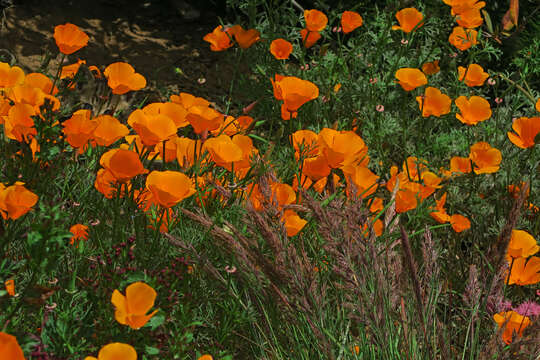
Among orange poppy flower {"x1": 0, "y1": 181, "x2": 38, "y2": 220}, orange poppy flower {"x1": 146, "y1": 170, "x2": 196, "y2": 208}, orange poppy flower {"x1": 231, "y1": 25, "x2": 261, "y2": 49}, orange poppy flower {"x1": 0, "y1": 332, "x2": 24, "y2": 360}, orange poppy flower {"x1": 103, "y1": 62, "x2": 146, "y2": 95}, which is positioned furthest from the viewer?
orange poppy flower {"x1": 231, "y1": 25, "x2": 261, "y2": 49}

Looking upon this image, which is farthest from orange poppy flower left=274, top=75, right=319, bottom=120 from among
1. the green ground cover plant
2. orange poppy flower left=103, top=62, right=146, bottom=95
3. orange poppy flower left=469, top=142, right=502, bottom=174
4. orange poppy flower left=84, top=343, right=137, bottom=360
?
orange poppy flower left=84, top=343, right=137, bottom=360

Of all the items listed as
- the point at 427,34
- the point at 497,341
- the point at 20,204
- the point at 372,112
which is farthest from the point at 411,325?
the point at 427,34

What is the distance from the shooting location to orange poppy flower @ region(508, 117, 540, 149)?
209cm

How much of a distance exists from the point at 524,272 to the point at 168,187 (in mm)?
1116

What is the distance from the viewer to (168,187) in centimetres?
152

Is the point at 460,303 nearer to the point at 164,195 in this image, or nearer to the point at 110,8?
the point at 164,195

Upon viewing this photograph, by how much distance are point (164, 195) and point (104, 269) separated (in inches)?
9.8

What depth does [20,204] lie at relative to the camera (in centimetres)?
135

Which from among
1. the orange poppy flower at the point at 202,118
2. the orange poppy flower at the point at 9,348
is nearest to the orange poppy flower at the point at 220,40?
the orange poppy flower at the point at 202,118

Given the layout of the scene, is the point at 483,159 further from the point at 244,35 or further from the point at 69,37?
the point at 69,37

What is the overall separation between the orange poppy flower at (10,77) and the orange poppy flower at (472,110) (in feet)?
5.24

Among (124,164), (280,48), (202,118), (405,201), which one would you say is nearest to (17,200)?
(124,164)

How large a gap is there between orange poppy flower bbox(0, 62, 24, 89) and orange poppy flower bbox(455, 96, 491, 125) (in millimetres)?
1599

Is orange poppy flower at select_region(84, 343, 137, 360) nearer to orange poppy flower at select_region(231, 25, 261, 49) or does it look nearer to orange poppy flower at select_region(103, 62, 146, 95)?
orange poppy flower at select_region(103, 62, 146, 95)
